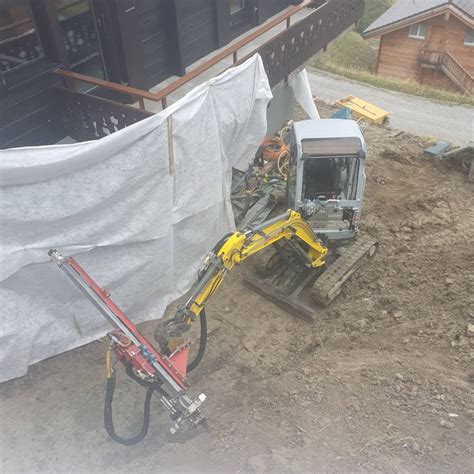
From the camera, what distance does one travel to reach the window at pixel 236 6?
39.7ft

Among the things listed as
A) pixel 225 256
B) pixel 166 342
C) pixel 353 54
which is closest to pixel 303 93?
pixel 225 256

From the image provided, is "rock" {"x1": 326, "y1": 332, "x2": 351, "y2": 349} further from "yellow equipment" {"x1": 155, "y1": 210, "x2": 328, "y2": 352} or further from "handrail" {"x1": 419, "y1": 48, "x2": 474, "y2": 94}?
"handrail" {"x1": 419, "y1": 48, "x2": 474, "y2": 94}

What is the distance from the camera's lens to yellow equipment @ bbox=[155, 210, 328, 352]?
227 inches

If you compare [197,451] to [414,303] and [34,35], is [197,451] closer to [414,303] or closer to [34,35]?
[414,303]

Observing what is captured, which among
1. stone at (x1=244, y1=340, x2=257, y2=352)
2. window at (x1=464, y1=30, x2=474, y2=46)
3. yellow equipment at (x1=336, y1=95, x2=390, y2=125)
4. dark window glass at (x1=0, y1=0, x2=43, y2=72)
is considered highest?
dark window glass at (x1=0, y1=0, x2=43, y2=72)

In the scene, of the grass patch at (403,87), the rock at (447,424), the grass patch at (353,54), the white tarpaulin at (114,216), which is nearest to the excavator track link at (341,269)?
the white tarpaulin at (114,216)

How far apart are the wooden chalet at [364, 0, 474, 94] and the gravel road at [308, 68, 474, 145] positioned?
5616mm

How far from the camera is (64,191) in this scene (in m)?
5.75

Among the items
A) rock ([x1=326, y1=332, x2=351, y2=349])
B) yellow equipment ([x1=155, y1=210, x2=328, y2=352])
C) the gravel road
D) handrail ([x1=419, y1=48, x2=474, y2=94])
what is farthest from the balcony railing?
handrail ([x1=419, y1=48, x2=474, y2=94])

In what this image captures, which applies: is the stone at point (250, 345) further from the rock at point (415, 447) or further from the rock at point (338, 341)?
the rock at point (415, 447)

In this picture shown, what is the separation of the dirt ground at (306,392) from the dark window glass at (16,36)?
4640 millimetres

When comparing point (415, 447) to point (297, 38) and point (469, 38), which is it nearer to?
point (297, 38)

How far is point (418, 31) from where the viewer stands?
27688 millimetres

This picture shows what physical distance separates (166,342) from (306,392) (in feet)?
7.31
